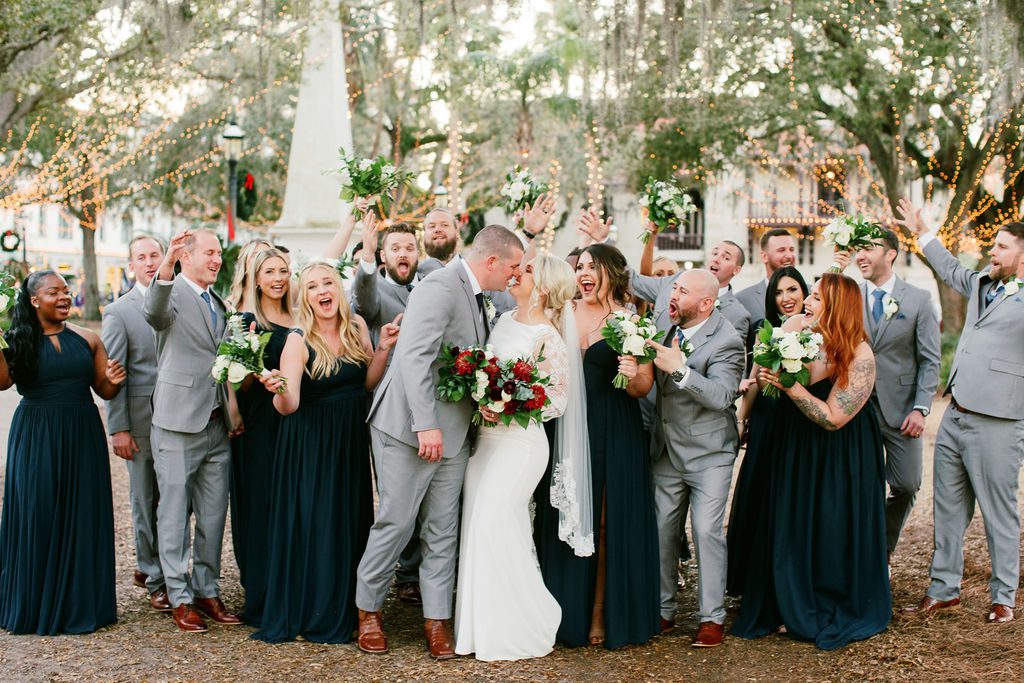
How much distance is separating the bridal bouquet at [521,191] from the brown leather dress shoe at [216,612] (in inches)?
115

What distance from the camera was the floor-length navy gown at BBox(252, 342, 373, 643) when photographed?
5.22 m

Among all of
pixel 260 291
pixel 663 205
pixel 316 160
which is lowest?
pixel 260 291

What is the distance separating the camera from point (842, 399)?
5.21 m

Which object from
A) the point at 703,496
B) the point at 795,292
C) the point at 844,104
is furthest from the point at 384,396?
the point at 844,104

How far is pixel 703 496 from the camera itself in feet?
17.6

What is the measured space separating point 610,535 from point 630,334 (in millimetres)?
1111

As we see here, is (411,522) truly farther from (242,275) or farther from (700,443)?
(242,275)

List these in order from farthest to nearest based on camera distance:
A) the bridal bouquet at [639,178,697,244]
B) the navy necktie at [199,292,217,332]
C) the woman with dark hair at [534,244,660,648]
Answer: the bridal bouquet at [639,178,697,244], the navy necktie at [199,292,217,332], the woman with dark hair at [534,244,660,648]

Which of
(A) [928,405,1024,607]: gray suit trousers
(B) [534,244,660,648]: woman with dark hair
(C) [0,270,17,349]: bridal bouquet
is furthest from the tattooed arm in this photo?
(C) [0,270,17,349]: bridal bouquet

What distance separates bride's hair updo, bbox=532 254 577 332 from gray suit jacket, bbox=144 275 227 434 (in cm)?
194

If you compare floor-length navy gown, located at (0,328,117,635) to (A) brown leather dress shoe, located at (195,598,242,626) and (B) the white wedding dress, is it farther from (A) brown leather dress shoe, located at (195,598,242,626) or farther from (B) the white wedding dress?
(B) the white wedding dress

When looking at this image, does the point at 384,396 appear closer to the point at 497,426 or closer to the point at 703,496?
the point at 497,426

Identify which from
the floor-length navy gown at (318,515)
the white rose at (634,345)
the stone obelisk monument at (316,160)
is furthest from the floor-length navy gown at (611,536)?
the stone obelisk monument at (316,160)

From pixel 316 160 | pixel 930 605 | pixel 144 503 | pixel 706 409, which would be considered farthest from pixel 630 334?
pixel 316 160
